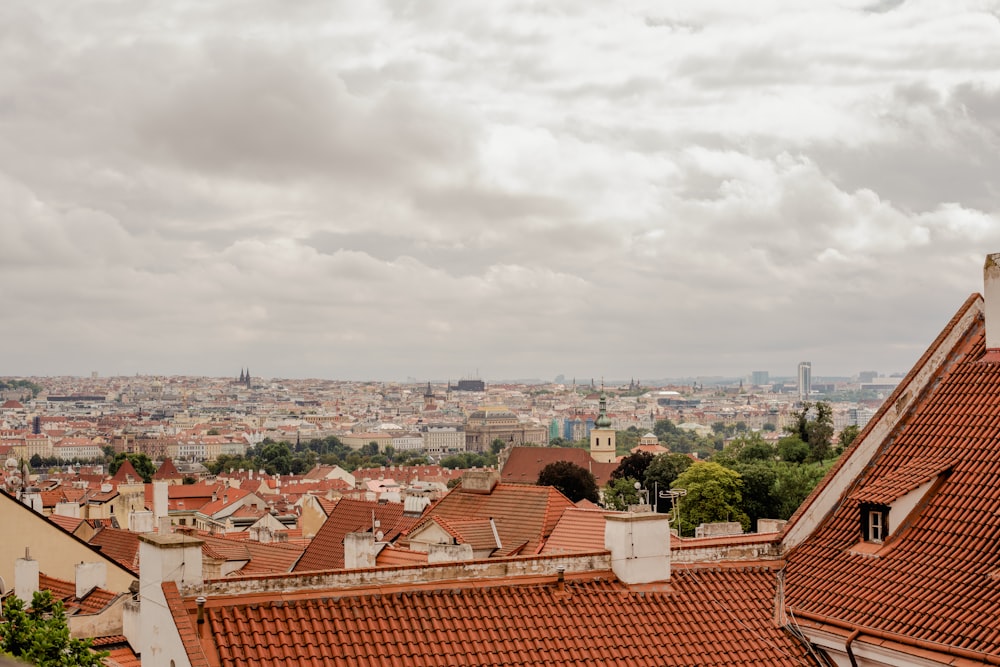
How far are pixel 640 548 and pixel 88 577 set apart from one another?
41.6 ft

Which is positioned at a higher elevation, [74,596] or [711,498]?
[74,596]

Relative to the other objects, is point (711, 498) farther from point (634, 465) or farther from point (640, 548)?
point (640, 548)

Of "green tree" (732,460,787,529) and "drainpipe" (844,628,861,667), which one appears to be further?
"green tree" (732,460,787,529)

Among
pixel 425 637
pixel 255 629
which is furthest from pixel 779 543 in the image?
pixel 255 629

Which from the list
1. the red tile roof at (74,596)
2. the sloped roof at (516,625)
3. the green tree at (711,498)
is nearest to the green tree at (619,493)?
the green tree at (711,498)

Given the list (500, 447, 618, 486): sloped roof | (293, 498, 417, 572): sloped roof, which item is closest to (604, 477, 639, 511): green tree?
(500, 447, 618, 486): sloped roof

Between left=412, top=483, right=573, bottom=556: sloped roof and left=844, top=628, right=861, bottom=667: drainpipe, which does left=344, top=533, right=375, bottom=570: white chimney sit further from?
left=844, top=628, right=861, bottom=667: drainpipe

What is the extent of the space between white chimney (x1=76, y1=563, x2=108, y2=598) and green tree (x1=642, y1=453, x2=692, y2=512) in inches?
2545

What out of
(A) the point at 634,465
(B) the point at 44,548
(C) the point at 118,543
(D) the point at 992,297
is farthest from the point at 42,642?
(A) the point at 634,465

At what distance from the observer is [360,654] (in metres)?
9.80

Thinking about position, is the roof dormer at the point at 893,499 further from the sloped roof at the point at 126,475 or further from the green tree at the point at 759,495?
the sloped roof at the point at 126,475

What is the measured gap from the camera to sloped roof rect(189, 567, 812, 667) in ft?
32.0

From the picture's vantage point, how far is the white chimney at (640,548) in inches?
470

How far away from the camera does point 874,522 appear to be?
1217cm
